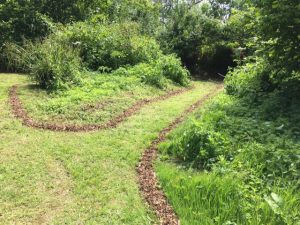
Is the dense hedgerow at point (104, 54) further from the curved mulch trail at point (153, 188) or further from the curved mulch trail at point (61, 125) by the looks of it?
the curved mulch trail at point (153, 188)

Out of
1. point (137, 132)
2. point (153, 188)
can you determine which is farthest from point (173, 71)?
point (153, 188)

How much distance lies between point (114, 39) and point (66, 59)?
360 centimetres

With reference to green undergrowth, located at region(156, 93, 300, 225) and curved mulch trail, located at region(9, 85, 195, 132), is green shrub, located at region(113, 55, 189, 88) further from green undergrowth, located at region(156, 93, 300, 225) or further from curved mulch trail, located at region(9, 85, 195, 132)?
green undergrowth, located at region(156, 93, 300, 225)

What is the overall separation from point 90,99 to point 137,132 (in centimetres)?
232

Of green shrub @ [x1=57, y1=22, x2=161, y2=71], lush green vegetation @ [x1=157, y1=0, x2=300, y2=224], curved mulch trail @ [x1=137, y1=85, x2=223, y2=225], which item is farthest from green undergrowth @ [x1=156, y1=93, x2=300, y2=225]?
green shrub @ [x1=57, y1=22, x2=161, y2=71]

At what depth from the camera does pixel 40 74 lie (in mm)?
9836

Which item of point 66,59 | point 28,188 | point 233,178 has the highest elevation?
point 66,59

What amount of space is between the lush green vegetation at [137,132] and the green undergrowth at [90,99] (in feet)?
0.13

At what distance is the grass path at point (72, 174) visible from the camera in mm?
4195

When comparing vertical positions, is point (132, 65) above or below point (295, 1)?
below

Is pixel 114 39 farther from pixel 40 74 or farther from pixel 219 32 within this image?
pixel 219 32

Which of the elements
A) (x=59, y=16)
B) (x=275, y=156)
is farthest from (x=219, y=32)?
(x=275, y=156)

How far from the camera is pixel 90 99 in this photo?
8.93 metres

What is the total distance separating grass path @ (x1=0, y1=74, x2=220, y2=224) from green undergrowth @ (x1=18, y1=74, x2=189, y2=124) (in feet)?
2.24
